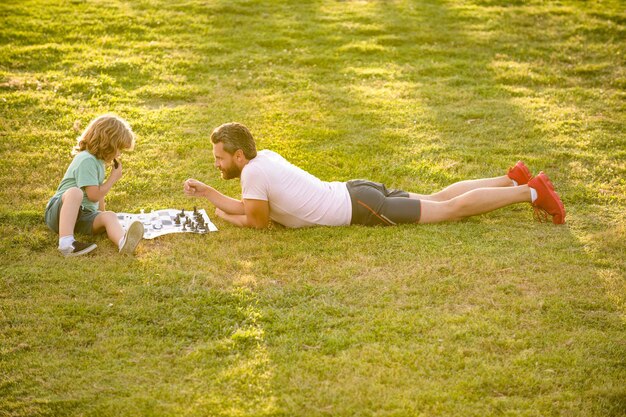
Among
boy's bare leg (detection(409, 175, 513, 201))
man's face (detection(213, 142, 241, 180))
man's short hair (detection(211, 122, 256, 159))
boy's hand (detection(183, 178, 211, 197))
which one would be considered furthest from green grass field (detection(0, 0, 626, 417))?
man's short hair (detection(211, 122, 256, 159))

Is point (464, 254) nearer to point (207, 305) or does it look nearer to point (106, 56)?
point (207, 305)

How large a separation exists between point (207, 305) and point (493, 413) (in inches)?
104

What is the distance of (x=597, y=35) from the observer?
15.7 metres

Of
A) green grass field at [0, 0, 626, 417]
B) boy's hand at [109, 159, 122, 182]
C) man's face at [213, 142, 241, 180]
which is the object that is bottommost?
green grass field at [0, 0, 626, 417]

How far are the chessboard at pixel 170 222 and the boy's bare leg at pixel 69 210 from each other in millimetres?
541

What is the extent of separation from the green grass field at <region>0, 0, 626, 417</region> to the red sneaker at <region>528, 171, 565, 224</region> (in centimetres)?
16

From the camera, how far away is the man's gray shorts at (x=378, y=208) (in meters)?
7.59

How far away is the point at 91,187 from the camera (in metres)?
7.33

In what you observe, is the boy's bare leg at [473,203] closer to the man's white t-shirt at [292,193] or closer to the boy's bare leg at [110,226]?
the man's white t-shirt at [292,193]

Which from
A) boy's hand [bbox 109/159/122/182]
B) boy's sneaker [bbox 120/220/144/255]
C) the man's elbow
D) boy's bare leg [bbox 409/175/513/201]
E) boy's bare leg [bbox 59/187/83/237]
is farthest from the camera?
boy's bare leg [bbox 409/175/513/201]

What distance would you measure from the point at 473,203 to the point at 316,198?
1753 millimetres

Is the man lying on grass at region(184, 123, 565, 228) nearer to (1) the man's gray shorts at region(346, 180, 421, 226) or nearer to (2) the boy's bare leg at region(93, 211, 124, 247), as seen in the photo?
(1) the man's gray shorts at region(346, 180, 421, 226)

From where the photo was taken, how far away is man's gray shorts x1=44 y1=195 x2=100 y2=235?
737 centimetres

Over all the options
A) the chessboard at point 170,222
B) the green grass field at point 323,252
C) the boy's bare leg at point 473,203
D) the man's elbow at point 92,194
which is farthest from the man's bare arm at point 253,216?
the boy's bare leg at point 473,203
